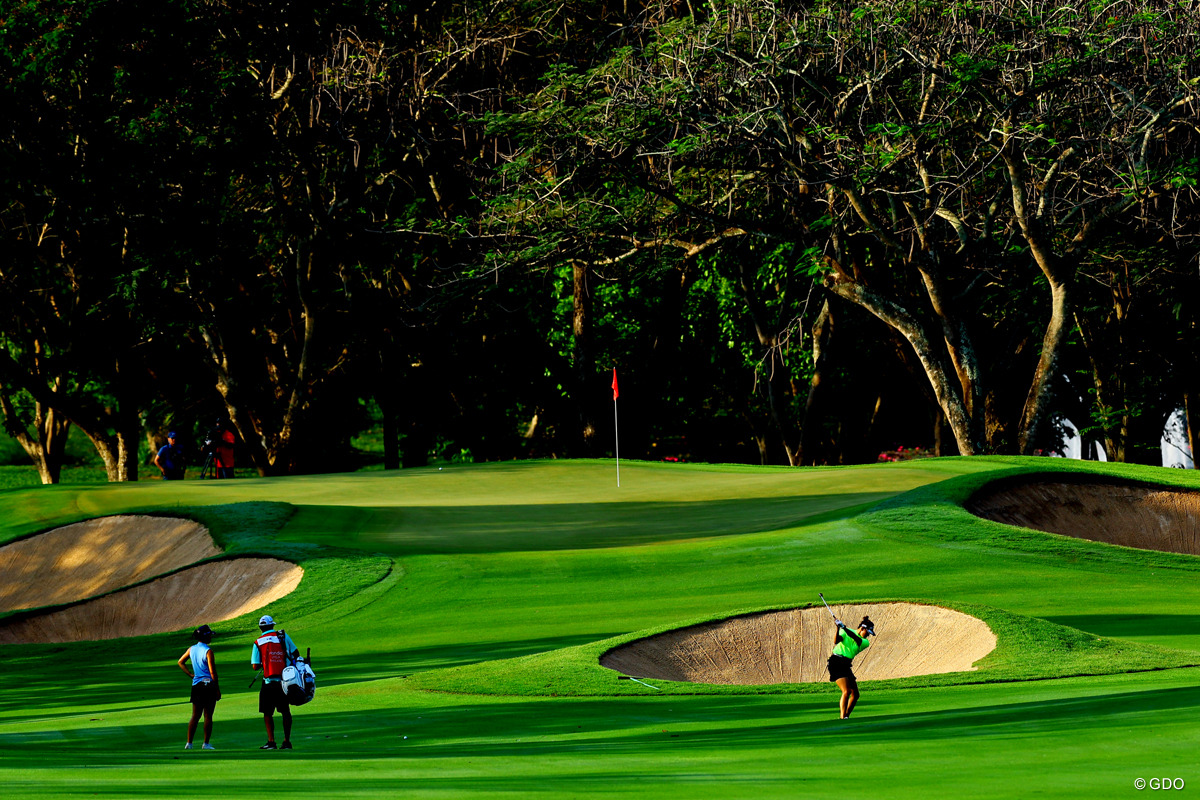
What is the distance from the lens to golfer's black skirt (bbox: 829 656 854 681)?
10.9 meters

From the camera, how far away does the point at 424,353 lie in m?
41.5

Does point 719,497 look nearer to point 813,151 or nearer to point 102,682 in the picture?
point 813,151

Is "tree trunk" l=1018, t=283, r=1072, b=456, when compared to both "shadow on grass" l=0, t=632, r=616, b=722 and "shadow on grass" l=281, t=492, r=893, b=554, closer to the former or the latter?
"shadow on grass" l=281, t=492, r=893, b=554

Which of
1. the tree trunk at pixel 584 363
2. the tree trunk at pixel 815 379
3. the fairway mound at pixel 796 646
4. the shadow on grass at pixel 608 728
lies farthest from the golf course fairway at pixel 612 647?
the tree trunk at pixel 584 363

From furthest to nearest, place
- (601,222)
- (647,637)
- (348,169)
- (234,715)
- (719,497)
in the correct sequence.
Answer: (348,169) → (601,222) → (719,497) → (647,637) → (234,715)

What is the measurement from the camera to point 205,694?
10852mm

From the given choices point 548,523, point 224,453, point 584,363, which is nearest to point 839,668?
point 548,523

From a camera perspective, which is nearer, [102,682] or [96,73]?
[102,682]

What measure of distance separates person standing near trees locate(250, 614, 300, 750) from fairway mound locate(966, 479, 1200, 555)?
51.5 feet

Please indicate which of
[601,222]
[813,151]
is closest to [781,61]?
[813,151]

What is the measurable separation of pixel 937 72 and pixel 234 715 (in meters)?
21.3

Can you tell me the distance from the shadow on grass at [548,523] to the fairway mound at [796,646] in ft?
20.7

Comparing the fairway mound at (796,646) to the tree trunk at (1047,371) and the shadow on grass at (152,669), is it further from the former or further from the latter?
the tree trunk at (1047,371)

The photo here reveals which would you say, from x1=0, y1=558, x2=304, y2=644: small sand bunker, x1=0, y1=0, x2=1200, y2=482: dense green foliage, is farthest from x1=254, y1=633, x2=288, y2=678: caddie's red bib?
x1=0, y1=0, x2=1200, y2=482: dense green foliage
